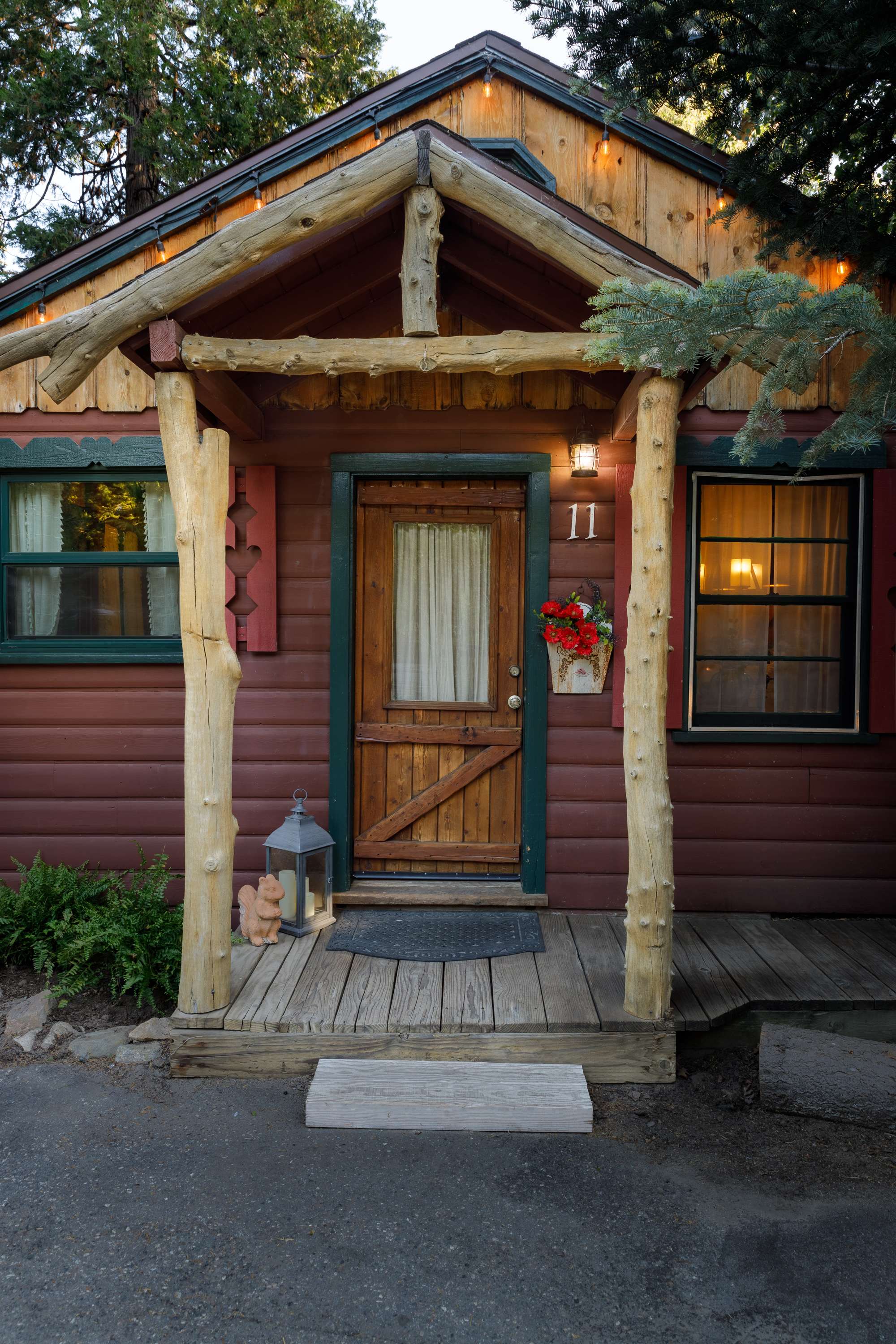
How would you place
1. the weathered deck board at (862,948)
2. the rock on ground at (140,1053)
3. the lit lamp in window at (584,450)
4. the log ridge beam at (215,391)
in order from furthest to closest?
the lit lamp in window at (584,450)
the weathered deck board at (862,948)
the rock on ground at (140,1053)
the log ridge beam at (215,391)

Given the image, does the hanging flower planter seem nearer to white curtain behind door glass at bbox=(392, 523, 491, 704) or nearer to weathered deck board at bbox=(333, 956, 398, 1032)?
white curtain behind door glass at bbox=(392, 523, 491, 704)

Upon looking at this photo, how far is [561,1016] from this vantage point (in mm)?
3250

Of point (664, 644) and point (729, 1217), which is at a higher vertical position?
point (664, 644)

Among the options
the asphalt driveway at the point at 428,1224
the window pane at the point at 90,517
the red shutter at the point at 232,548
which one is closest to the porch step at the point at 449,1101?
the asphalt driveway at the point at 428,1224

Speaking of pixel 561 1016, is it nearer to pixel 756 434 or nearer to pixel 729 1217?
pixel 729 1217

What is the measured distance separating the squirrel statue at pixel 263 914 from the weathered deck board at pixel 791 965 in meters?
2.14

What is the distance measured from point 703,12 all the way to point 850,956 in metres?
4.37

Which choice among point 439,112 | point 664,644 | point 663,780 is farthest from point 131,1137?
point 439,112

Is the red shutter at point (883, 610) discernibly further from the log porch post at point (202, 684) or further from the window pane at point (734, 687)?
the log porch post at point (202, 684)

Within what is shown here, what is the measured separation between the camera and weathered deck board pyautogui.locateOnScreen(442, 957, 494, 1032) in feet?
10.5

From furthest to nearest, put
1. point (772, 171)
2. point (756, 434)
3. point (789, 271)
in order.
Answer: point (789, 271) < point (772, 171) < point (756, 434)

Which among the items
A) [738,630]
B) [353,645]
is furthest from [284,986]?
[738,630]

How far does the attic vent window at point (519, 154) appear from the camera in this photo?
4.46m

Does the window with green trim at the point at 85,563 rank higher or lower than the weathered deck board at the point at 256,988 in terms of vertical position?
higher
